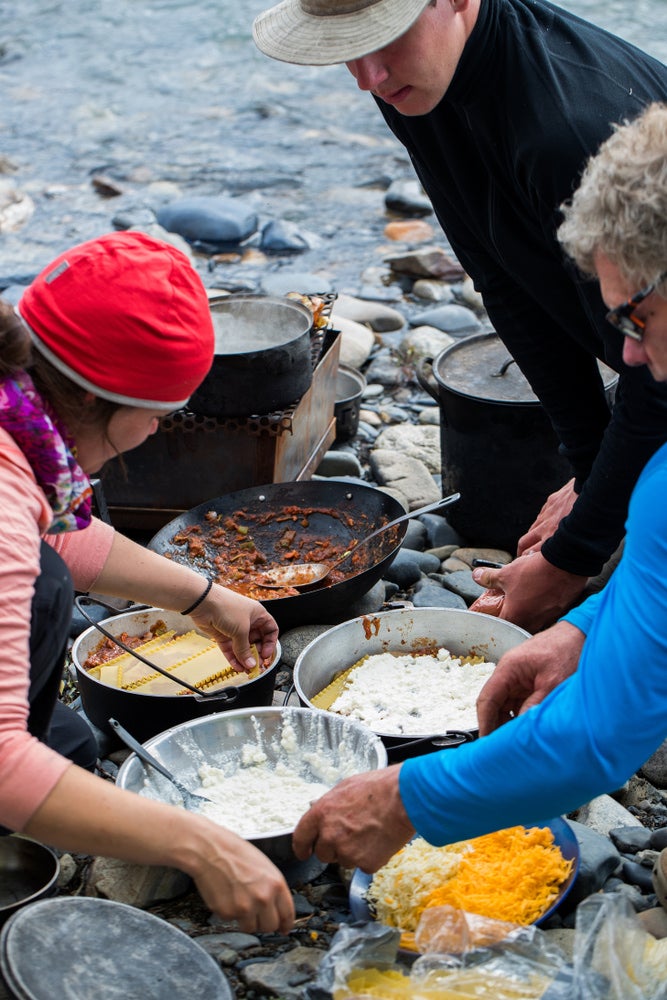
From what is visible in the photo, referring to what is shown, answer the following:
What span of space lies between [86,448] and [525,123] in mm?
1270

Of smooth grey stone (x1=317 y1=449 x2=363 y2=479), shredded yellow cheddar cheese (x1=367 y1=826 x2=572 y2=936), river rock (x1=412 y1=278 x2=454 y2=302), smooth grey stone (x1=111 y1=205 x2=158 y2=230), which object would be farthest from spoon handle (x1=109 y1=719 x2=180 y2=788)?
smooth grey stone (x1=111 y1=205 x2=158 y2=230)

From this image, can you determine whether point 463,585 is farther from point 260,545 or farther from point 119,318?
point 119,318

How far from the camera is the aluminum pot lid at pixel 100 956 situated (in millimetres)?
2191

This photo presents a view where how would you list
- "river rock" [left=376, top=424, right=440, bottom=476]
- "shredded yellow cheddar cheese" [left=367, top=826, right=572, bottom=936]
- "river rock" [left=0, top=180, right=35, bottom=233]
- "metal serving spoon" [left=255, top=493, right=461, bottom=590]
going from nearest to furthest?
"shredded yellow cheddar cheese" [left=367, top=826, right=572, bottom=936]
"metal serving spoon" [left=255, top=493, right=461, bottom=590]
"river rock" [left=376, top=424, right=440, bottom=476]
"river rock" [left=0, top=180, right=35, bottom=233]

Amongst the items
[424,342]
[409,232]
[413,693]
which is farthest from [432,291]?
[413,693]

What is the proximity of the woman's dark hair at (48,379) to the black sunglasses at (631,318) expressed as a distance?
103 cm

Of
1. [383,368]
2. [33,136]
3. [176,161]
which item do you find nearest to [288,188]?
[176,161]

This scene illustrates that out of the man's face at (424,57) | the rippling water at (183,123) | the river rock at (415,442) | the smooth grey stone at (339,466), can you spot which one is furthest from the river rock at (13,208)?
the man's face at (424,57)

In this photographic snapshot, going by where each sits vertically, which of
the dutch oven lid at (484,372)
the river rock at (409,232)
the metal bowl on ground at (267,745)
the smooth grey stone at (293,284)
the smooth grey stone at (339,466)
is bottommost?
the river rock at (409,232)

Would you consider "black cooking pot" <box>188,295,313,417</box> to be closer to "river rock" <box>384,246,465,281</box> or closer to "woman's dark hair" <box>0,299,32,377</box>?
"woman's dark hair" <box>0,299,32,377</box>

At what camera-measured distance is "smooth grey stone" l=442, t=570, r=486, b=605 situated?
429 centimetres

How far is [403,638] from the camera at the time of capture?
3625 mm

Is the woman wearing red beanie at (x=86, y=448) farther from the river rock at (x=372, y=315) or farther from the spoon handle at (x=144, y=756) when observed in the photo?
the river rock at (x=372, y=315)

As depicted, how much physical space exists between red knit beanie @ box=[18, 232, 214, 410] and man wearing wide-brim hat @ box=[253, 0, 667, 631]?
0.74 meters
